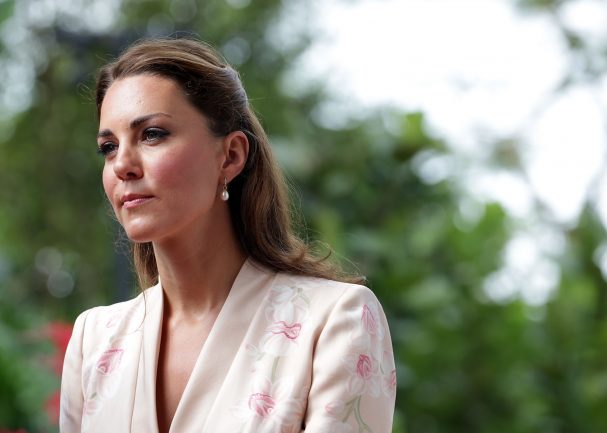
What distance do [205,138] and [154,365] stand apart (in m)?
0.51

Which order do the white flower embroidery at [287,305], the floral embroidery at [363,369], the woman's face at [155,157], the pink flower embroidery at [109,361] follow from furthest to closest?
the pink flower embroidery at [109,361] → the white flower embroidery at [287,305] → the woman's face at [155,157] → the floral embroidery at [363,369]

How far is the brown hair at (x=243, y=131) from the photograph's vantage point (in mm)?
2295

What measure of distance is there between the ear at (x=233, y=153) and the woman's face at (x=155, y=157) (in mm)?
48

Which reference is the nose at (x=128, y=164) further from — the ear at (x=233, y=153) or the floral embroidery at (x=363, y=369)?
the floral embroidery at (x=363, y=369)

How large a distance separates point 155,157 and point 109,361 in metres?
0.54

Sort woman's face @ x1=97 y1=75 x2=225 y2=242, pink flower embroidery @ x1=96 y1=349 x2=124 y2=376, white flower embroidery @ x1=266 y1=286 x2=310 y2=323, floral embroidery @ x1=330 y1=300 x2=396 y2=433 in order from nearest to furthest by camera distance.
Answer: floral embroidery @ x1=330 y1=300 x2=396 y2=433, woman's face @ x1=97 y1=75 x2=225 y2=242, white flower embroidery @ x1=266 y1=286 x2=310 y2=323, pink flower embroidery @ x1=96 y1=349 x2=124 y2=376

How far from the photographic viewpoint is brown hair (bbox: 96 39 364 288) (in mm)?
2295

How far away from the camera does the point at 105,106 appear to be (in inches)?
91.0

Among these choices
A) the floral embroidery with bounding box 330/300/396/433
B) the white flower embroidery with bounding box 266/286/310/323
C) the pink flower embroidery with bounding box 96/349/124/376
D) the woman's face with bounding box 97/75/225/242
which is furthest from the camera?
the pink flower embroidery with bounding box 96/349/124/376

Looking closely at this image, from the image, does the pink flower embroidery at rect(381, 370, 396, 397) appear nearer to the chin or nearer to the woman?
the woman

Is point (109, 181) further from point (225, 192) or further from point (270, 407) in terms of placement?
point (270, 407)

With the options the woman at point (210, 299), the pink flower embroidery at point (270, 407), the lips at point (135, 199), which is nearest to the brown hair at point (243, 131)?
the woman at point (210, 299)

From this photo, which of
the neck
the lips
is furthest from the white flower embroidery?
the lips

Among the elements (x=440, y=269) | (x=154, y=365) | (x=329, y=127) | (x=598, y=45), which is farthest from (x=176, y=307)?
(x=598, y=45)
